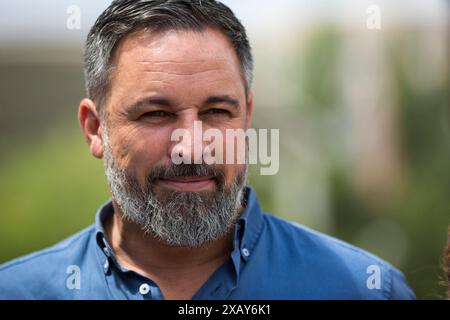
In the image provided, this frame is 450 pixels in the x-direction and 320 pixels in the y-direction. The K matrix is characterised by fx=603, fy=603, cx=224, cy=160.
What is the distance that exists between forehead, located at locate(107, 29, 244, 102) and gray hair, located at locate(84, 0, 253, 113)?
0.09 ft

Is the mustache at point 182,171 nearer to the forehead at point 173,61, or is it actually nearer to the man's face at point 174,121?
the man's face at point 174,121

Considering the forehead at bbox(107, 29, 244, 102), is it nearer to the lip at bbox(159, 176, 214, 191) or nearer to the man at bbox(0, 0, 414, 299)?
the man at bbox(0, 0, 414, 299)

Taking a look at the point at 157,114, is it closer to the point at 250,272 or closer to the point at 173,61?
the point at 173,61

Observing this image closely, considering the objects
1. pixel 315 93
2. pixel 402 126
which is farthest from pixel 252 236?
pixel 402 126

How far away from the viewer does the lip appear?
181cm

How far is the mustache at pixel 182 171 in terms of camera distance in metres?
1.78

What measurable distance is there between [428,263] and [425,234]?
0.28m

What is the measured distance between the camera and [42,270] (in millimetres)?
1995

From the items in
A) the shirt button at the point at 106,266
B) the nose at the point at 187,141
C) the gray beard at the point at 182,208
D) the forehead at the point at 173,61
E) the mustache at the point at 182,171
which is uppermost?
the forehead at the point at 173,61

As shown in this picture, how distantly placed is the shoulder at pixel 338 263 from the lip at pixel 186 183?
0.34m

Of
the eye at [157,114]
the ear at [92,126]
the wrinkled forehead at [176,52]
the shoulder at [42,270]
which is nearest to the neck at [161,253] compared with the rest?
the shoulder at [42,270]

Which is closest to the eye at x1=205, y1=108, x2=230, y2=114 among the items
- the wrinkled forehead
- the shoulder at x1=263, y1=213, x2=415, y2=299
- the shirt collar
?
the wrinkled forehead

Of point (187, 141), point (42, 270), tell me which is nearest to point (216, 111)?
point (187, 141)

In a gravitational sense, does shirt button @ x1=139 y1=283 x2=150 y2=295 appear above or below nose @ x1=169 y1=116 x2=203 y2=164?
below
